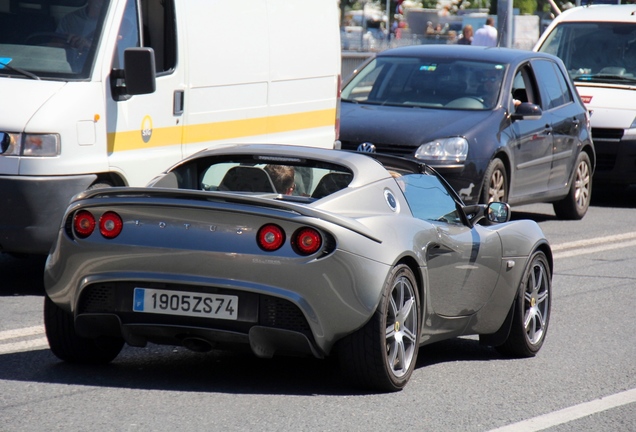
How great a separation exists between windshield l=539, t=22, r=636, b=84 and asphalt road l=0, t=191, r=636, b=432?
908 centimetres

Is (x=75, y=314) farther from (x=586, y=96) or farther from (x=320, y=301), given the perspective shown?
(x=586, y=96)

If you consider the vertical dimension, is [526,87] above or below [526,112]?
above

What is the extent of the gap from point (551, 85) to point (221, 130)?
5.58m

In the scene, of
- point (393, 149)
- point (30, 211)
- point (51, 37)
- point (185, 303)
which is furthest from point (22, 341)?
point (393, 149)

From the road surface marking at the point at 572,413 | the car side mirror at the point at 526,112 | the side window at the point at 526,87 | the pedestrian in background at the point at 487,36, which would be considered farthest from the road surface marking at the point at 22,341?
the pedestrian in background at the point at 487,36

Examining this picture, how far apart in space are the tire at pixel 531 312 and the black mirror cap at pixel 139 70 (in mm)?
2853

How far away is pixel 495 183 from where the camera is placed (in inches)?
486

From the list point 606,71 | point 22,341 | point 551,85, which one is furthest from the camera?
point 606,71

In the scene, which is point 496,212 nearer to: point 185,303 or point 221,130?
point 185,303

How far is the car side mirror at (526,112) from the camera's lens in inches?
501

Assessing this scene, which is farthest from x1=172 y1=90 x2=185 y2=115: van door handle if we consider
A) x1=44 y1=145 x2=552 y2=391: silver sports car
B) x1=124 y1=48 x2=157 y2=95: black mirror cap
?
x1=44 y1=145 x2=552 y2=391: silver sports car

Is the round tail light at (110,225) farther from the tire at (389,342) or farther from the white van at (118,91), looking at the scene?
the white van at (118,91)

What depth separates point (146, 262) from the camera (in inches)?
219

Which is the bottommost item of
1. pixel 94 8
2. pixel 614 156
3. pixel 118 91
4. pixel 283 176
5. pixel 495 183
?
pixel 614 156
